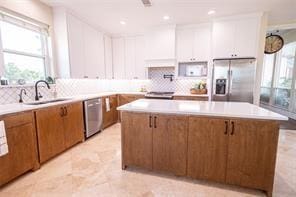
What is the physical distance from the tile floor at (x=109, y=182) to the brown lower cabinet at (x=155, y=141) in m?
0.18

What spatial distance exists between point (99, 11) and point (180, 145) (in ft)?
10.1

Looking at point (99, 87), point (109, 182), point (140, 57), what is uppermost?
point (140, 57)

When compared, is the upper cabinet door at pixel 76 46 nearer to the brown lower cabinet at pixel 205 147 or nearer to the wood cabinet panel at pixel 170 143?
the brown lower cabinet at pixel 205 147

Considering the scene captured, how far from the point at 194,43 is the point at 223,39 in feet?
2.33

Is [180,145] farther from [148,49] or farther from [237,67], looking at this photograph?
[148,49]

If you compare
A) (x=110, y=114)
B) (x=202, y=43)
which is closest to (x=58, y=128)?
(x=110, y=114)

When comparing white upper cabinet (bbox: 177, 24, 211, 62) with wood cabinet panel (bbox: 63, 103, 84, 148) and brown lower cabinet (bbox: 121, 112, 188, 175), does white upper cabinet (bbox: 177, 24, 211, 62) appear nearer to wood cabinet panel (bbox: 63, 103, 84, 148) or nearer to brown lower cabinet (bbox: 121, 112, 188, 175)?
brown lower cabinet (bbox: 121, 112, 188, 175)

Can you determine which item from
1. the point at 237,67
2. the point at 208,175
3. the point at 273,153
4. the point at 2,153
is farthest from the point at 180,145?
the point at 237,67

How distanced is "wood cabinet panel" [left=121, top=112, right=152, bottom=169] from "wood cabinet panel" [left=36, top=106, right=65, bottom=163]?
3.91ft

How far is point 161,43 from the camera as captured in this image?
4.36 m

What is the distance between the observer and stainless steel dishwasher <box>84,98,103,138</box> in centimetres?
337

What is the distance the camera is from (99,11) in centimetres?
332

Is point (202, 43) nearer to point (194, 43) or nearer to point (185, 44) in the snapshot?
point (194, 43)

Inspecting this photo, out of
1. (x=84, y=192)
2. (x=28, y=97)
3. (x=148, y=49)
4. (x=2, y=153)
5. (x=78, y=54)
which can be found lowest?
(x=84, y=192)
